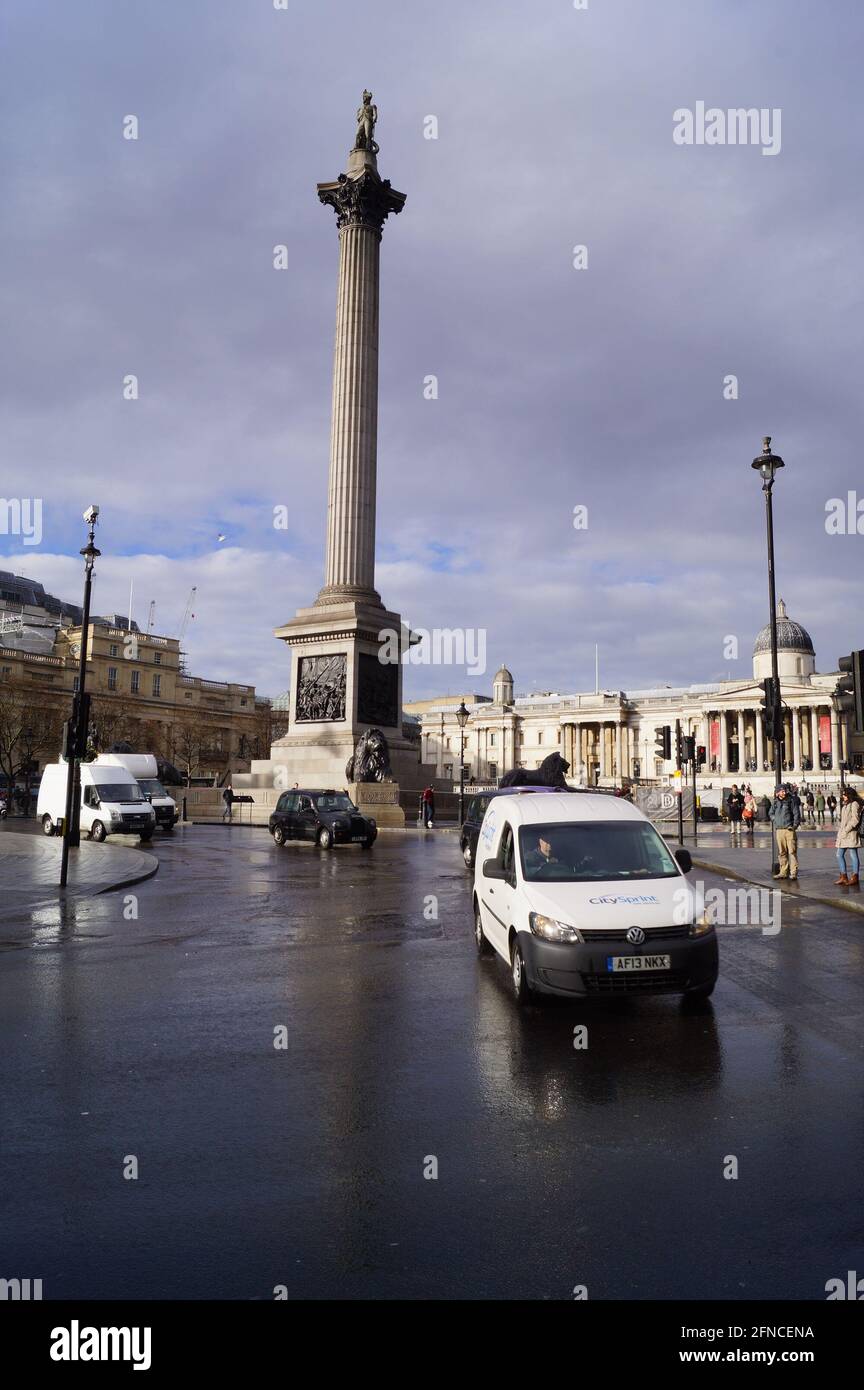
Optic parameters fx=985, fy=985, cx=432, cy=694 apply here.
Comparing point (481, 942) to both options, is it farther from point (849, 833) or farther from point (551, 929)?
point (849, 833)

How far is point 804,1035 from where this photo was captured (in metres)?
6.87

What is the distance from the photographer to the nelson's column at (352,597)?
3722 cm

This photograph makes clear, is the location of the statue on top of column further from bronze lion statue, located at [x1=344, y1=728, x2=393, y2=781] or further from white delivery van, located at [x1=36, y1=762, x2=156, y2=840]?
white delivery van, located at [x1=36, y1=762, x2=156, y2=840]

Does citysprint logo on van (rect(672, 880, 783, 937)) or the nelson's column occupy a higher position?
the nelson's column

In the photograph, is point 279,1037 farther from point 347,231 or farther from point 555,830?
point 347,231

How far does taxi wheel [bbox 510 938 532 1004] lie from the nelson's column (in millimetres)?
27560

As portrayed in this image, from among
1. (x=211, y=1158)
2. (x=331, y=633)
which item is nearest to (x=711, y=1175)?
(x=211, y=1158)

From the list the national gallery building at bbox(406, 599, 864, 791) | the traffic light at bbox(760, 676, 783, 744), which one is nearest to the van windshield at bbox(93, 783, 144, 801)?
the traffic light at bbox(760, 676, 783, 744)

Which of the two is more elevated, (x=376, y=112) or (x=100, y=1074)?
(x=376, y=112)

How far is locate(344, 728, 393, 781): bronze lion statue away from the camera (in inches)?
1389

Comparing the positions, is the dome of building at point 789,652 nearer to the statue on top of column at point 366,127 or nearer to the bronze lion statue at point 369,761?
the statue on top of column at point 366,127
